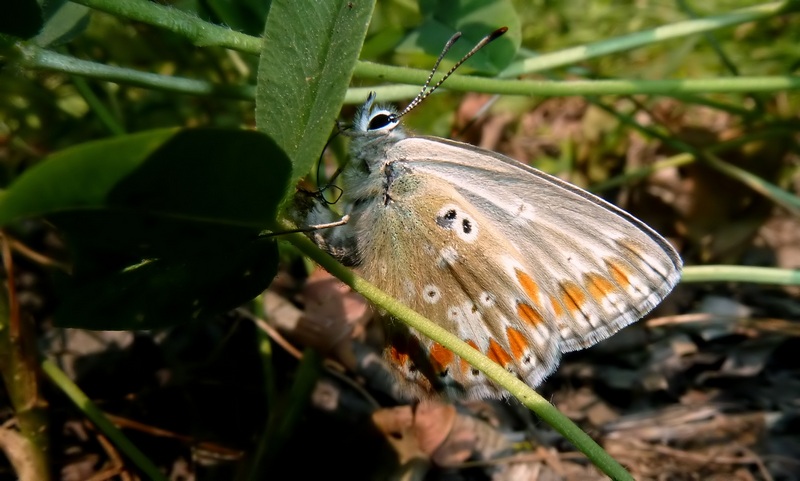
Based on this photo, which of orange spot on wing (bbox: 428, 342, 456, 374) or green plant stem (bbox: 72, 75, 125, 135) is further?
green plant stem (bbox: 72, 75, 125, 135)

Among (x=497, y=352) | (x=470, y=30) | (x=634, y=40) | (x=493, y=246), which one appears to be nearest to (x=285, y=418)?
(x=497, y=352)

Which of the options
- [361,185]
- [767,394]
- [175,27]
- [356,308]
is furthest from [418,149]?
[767,394]

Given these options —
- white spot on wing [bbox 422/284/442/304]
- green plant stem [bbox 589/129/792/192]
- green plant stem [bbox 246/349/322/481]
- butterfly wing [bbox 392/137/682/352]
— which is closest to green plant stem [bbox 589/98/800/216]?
green plant stem [bbox 589/129/792/192]

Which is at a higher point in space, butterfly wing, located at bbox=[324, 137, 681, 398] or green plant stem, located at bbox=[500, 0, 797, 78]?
green plant stem, located at bbox=[500, 0, 797, 78]

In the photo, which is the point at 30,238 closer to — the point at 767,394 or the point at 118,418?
the point at 118,418

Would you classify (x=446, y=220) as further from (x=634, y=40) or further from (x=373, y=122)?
(x=634, y=40)

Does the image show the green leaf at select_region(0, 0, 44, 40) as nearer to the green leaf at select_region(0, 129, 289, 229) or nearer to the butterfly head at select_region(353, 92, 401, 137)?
the green leaf at select_region(0, 129, 289, 229)
